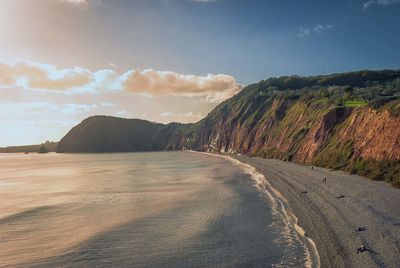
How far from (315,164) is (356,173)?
42.8ft

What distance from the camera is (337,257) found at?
1795cm

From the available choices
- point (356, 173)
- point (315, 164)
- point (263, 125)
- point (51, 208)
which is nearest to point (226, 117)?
point (263, 125)

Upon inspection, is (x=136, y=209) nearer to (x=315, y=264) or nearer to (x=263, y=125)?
(x=315, y=264)

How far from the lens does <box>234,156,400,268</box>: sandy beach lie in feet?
58.9

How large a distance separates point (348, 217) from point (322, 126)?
41.1 m

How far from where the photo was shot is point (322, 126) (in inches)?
2511

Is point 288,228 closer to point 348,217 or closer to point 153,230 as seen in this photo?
point 348,217

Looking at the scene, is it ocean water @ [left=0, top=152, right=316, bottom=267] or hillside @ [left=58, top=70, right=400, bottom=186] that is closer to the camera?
ocean water @ [left=0, top=152, right=316, bottom=267]

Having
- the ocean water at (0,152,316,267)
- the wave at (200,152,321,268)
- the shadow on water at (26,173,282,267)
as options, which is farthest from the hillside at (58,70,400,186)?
the shadow on water at (26,173,282,267)

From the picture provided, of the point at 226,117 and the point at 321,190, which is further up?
the point at 226,117

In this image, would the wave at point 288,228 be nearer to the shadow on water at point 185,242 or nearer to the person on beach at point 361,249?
the shadow on water at point 185,242

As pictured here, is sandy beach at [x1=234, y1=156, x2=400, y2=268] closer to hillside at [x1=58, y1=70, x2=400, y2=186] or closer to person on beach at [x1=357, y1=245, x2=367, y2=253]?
person on beach at [x1=357, y1=245, x2=367, y2=253]

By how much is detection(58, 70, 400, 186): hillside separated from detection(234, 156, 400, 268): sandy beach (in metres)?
4.68

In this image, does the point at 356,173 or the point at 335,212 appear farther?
the point at 356,173
